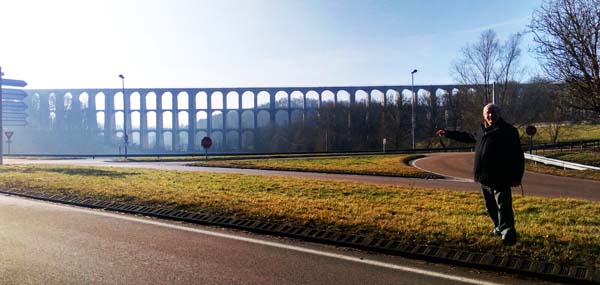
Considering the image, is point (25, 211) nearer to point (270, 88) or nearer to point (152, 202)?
point (152, 202)

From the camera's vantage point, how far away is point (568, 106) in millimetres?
21719

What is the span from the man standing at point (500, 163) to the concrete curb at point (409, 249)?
25.9 inches

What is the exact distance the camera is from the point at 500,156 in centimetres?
511

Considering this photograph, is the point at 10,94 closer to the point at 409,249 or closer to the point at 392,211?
the point at 392,211

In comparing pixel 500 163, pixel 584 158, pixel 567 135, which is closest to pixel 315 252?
pixel 500 163

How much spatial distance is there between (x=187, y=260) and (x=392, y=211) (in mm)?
3761

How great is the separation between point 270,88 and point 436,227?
88235mm

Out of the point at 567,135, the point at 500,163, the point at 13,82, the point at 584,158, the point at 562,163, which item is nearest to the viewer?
the point at 500,163

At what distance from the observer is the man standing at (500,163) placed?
5055mm

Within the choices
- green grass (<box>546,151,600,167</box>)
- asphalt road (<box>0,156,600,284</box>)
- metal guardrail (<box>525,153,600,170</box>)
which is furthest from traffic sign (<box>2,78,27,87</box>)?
green grass (<box>546,151,600,167</box>)

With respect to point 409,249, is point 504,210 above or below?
above

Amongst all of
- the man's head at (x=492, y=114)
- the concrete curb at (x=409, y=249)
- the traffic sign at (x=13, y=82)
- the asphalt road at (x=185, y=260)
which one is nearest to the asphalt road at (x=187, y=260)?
the asphalt road at (x=185, y=260)

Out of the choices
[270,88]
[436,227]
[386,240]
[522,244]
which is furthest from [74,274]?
[270,88]

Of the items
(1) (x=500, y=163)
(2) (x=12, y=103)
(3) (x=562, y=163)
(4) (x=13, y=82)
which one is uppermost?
(4) (x=13, y=82)
